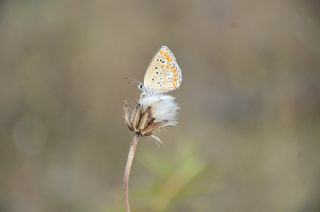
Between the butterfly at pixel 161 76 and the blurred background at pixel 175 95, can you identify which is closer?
the butterfly at pixel 161 76

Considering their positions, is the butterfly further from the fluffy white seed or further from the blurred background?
the blurred background

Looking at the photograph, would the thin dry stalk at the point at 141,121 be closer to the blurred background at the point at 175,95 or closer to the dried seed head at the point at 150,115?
the dried seed head at the point at 150,115

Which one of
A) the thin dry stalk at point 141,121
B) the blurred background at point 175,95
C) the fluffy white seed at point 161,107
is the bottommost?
the thin dry stalk at point 141,121

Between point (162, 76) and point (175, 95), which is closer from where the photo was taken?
point (162, 76)

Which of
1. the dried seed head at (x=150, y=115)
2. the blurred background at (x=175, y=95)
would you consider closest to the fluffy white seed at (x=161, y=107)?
the dried seed head at (x=150, y=115)

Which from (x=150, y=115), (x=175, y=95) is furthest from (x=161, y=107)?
(x=175, y=95)

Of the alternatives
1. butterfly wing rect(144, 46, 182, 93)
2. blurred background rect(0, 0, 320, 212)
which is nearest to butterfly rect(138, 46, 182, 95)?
butterfly wing rect(144, 46, 182, 93)

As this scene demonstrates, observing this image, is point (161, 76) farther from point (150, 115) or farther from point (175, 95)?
point (175, 95)
